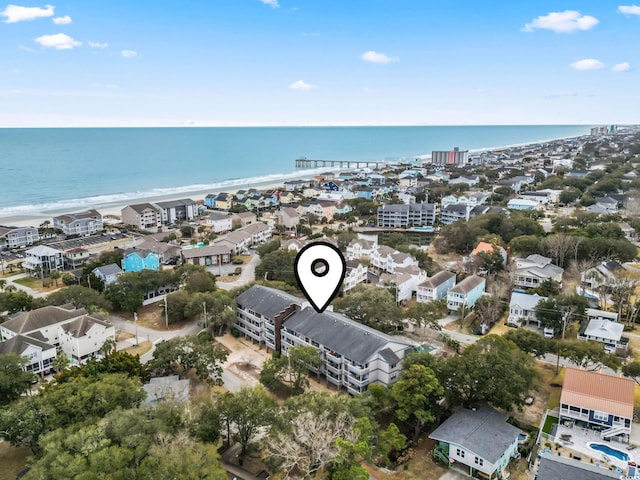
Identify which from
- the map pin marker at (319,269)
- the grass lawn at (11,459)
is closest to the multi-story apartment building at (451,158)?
the grass lawn at (11,459)

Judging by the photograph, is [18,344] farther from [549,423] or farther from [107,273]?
[549,423]

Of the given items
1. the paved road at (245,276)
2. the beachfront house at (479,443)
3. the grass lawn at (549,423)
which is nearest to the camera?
the beachfront house at (479,443)

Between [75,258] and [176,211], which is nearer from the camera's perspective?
[75,258]

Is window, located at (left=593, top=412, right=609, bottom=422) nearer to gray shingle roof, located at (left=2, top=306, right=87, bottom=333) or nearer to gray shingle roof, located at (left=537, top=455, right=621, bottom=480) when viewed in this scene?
gray shingle roof, located at (left=537, top=455, right=621, bottom=480)

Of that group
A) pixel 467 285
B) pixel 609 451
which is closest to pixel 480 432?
pixel 609 451

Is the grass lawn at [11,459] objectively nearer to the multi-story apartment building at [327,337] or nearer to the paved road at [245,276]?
the multi-story apartment building at [327,337]

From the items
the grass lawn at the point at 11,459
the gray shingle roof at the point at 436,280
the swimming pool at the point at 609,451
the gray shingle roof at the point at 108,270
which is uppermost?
the gray shingle roof at the point at 108,270
